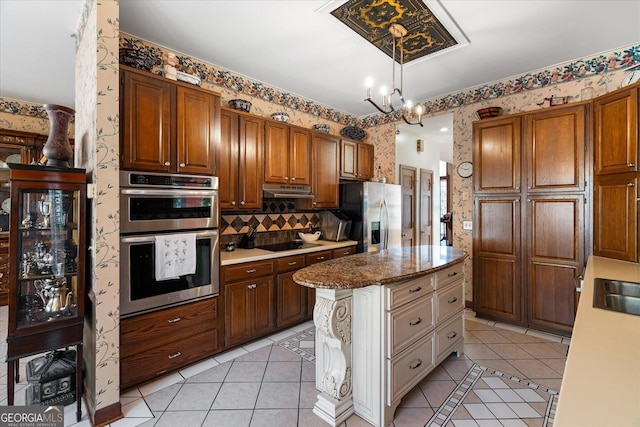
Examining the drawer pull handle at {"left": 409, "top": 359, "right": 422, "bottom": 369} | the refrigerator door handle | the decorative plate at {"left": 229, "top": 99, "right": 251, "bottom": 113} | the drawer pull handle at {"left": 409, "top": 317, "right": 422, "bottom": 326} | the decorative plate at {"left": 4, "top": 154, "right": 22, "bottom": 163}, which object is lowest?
the drawer pull handle at {"left": 409, "top": 359, "right": 422, "bottom": 369}

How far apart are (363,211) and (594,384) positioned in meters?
3.31

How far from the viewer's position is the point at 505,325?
340 centimetres

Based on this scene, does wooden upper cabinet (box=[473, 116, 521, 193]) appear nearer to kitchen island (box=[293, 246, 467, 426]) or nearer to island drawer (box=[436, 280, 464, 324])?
island drawer (box=[436, 280, 464, 324])

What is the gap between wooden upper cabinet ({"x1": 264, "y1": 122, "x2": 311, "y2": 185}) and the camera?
3.47 m

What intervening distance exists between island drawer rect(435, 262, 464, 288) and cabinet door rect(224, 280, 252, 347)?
1.70 m

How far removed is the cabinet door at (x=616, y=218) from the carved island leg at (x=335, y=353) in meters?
2.42

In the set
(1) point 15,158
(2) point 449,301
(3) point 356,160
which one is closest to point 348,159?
(3) point 356,160

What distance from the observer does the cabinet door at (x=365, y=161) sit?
184 inches

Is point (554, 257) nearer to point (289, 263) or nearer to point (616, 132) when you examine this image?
point (616, 132)

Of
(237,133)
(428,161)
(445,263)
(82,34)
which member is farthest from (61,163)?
(428,161)

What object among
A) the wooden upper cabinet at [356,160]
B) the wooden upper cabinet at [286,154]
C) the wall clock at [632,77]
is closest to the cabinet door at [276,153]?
the wooden upper cabinet at [286,154]

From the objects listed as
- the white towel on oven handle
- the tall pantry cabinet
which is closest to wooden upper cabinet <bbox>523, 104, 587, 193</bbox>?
the tall pantry cabinet

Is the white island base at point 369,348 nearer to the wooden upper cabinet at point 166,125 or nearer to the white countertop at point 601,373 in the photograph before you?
the white countertop at point 601,373

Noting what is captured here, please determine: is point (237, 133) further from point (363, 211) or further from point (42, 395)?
point (42, 395)
